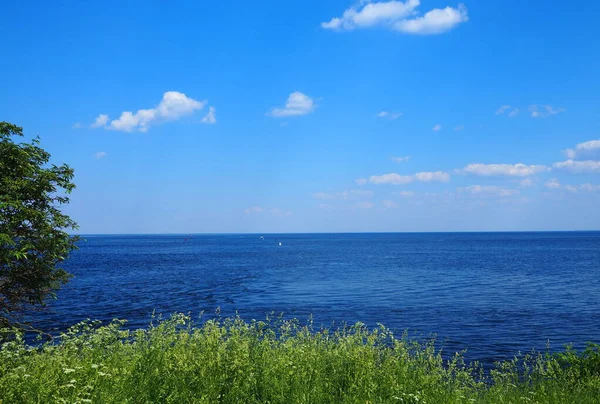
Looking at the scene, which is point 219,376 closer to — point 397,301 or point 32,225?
point 32,225

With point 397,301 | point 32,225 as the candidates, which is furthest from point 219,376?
point 397,301

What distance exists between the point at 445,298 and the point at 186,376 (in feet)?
131

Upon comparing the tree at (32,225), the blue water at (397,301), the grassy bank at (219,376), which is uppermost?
the tree at (32,225)

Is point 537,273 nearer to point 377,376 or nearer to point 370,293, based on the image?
point 370,293

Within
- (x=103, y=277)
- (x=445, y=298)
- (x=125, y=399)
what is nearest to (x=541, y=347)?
(x=445, y=298)

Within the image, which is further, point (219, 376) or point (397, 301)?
point (397, 301)

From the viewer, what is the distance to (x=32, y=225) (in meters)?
13.7

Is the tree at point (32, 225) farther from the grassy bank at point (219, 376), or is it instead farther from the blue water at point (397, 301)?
the blue water at point (397, 301)

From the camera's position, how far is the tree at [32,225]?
41.8ft

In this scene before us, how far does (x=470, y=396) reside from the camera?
9.82 metres

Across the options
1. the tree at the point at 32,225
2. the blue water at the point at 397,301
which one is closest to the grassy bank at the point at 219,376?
the tree at the point at 32,225

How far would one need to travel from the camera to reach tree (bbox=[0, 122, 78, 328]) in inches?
501

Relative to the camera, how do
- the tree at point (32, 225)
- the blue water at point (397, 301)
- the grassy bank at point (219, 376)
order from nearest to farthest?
1. the grassy bank at point (219, 376)
2. the tree at point (32, 225)
3. the blue water at point (397, 301)

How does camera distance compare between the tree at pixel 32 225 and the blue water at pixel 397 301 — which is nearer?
the tree at pixel 32 225
